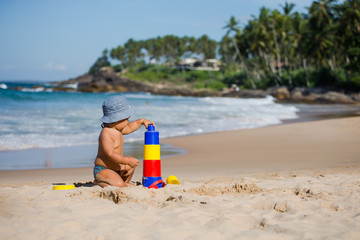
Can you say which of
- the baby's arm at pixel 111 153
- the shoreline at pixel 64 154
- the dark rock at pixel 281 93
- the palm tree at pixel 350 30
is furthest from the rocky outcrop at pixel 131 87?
the baby's arm at pixel 111 153

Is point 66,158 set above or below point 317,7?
below

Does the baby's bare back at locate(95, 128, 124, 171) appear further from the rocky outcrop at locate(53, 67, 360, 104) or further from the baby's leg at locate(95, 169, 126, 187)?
the rocky outcrop at locate(53, 67, 360, 104)

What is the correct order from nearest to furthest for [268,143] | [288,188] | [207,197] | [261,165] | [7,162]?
[207,197] → [288,188] → [261,165] → [7,162] → [268,143]

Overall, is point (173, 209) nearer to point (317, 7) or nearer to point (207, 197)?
point (207, 197)

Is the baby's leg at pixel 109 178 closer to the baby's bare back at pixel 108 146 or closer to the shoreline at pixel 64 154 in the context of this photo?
the baby's bare back at pixel 108 146

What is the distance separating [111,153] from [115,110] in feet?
1.58

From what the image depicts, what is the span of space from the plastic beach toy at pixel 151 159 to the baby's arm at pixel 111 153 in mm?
170

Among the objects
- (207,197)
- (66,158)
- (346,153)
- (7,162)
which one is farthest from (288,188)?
(7,162)

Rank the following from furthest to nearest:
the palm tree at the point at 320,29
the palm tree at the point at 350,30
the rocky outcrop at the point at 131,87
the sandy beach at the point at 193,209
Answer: the rocky outcrop at the point at 131,87 → the palm tree at the point at 320,29 → the palm tree at the point at 350,30 → the sandy beach at the point at 193,209

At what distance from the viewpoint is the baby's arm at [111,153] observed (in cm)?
408

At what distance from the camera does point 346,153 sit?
25.7ft

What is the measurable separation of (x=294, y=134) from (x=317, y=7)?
34.3 metres

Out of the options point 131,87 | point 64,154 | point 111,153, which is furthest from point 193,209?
point 131,87

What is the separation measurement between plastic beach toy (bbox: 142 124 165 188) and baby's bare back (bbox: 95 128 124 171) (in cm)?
36
